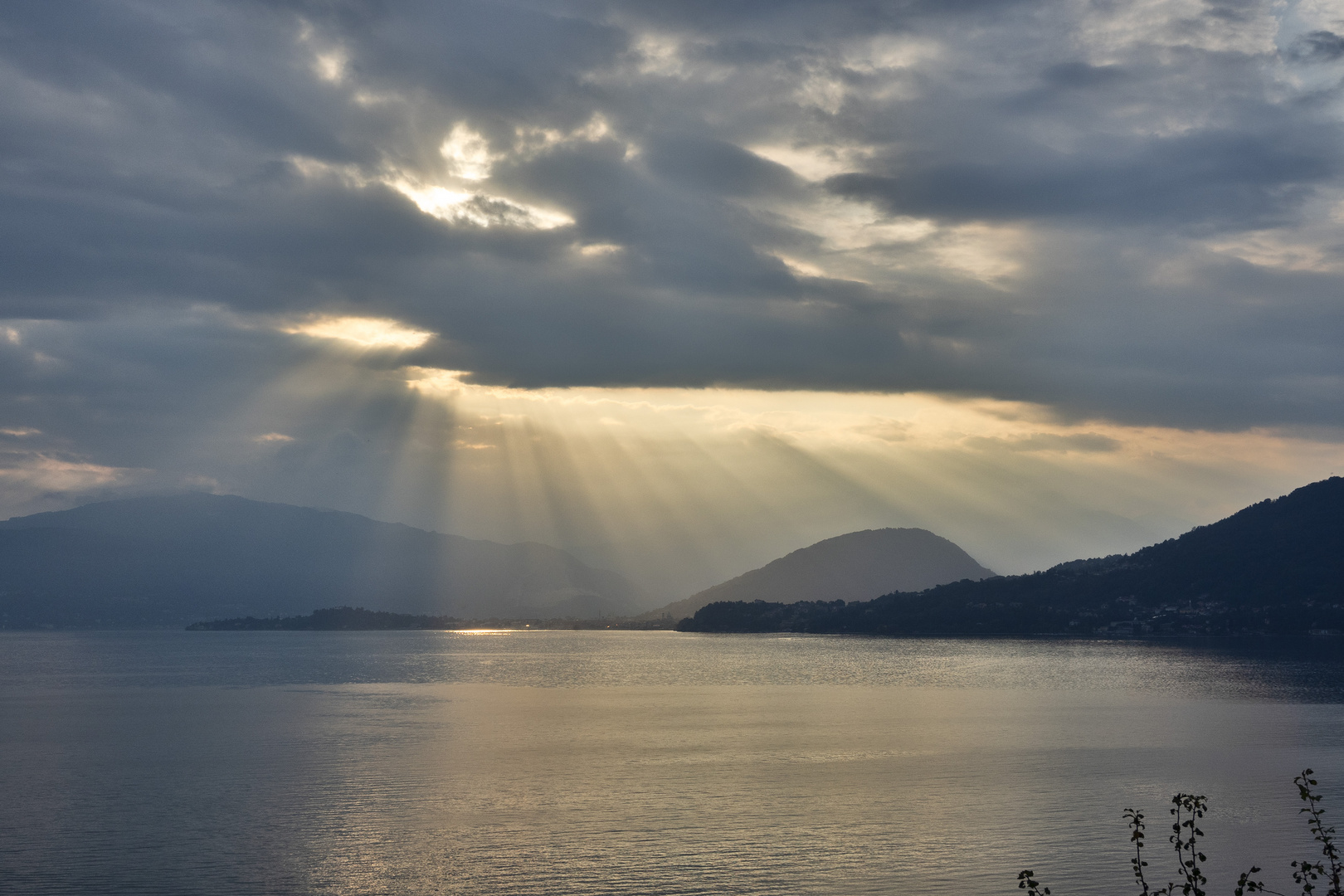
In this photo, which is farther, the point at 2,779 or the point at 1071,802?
the point at 2,779

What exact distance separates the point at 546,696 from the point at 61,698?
75.7 meters

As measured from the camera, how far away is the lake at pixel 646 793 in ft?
178

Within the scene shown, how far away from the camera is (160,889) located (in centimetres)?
5103

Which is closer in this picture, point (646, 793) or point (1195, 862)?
point (1195, 862)

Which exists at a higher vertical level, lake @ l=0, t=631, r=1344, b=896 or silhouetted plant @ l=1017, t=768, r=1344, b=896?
silhouetted plant @ l=1017, t=768, r=1344, b=896

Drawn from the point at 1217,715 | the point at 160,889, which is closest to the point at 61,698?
the point at 160,889

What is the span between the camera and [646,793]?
75.5m

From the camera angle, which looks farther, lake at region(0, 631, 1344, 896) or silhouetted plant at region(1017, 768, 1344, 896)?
lake at region(0, 631, 1344, 896)

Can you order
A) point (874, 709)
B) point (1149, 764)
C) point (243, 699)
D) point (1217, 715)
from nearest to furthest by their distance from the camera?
point (1149, 764) → point (1217, 715) → point (874, 709) → point (243, 699)

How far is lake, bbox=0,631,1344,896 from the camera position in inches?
2140

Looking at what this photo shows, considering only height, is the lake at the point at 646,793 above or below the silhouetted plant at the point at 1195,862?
below

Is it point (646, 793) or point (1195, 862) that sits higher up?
point (1195, 862)

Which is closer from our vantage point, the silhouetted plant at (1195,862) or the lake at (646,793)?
the silhouetted plant at (1195,862)

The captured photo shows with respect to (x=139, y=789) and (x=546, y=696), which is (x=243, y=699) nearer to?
(x=546, y=696)
